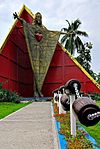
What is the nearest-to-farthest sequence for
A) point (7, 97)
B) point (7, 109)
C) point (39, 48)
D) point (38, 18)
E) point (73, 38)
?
point (7, 109) → point (7, 97) → point (39, 48) → point (38, 18) → point (73, 38)

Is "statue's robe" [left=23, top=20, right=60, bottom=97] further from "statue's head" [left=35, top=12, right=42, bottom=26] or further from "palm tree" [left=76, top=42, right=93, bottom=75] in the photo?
"palm tree" [left=76, top=42, right=93, bottom=75]

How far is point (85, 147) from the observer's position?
13.5 ft

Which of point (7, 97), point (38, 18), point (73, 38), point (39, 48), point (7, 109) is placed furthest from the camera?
point (73, 38)

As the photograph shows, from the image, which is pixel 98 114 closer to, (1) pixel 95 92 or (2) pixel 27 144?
(2) pixel 27 144

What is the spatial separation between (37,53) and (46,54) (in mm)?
899

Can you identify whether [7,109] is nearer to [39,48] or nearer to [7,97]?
[7,97]

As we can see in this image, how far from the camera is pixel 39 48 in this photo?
27.2 metres

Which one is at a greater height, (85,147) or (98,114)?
(98,114)

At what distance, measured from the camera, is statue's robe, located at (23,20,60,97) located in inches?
1055

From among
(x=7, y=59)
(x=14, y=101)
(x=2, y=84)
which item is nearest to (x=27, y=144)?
(x=14, y=101)

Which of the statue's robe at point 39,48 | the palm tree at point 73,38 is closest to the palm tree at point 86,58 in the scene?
the palm tree at point 73,38

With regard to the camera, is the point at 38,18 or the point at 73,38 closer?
the point at 38,18

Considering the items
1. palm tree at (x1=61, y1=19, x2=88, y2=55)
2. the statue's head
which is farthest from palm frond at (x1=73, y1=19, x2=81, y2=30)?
the statue's head

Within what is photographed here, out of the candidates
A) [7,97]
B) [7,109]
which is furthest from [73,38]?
[7,109]
